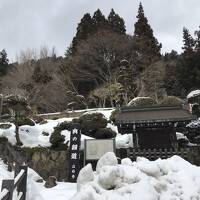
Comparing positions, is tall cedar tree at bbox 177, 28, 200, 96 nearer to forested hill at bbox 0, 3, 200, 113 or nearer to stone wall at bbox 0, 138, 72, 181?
forested hill at bbox 0, 3, 200, 113

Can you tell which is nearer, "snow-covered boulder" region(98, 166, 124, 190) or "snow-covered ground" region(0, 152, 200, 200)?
"snow-covered ground" region(0, 152, 200, 200)

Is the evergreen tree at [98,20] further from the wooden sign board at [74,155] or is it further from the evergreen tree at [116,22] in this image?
the wooden sign board at [74,155]

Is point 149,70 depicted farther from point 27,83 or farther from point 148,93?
point 27,83

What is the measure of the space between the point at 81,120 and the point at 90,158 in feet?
21.2

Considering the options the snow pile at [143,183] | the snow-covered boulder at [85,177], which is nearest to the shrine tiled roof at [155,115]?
the snow pile at [143,183]

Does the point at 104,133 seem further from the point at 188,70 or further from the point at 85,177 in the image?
the point at 188,70

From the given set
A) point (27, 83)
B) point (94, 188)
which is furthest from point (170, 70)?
point (94, 188)

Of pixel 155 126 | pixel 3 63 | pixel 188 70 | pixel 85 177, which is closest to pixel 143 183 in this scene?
pixel 85 177

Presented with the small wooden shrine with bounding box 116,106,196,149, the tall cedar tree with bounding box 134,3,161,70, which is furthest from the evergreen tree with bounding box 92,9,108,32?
the small wooden shrine with bounding box 116,106,196,149

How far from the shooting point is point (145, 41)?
1324 inches

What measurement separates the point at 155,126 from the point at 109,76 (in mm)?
17112

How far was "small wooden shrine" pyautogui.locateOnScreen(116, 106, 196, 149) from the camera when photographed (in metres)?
14.2

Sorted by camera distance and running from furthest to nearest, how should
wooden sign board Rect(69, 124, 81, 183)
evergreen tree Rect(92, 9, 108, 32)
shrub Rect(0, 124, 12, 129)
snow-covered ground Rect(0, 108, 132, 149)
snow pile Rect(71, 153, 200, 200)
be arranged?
evergreen tree Rect(92, 9, 108, 32)
shrub Rect(0, 124, 12, 129)
snow-covered ground Rect(0, 108, 132, 149)
wooden sign board Rect(69, 124, 81, 183)
snow pile Rect(71, 153, 200, 200)

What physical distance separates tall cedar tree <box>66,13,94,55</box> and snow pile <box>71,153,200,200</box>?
33.0 m
